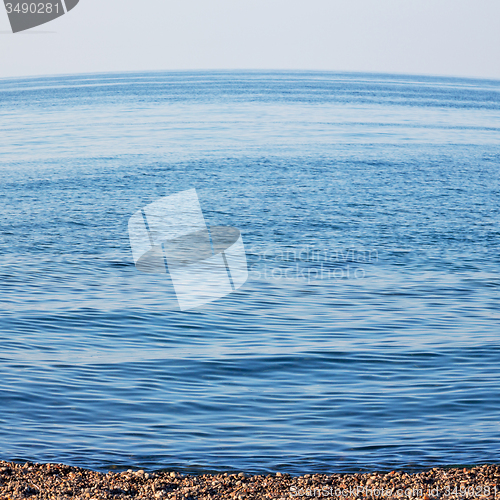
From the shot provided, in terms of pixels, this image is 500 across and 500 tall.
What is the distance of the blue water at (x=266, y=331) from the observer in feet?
30.3

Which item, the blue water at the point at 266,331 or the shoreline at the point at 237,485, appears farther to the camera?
the blue water at the point at 266,331

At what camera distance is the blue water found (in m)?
9.24

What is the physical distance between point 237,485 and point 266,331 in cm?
632

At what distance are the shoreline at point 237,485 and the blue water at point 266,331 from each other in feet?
1.50

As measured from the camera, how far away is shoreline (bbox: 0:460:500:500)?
7266mm

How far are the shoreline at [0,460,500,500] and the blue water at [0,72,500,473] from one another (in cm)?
46

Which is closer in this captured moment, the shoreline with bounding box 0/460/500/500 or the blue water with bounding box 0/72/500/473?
the shoreline with bounding box 0/460/500/500

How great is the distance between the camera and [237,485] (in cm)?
772

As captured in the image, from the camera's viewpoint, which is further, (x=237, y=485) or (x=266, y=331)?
(x=266, y=331)

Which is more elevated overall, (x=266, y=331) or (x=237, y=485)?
(x=237, y=485)

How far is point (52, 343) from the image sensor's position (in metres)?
13.0

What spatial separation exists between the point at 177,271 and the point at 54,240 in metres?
5.44

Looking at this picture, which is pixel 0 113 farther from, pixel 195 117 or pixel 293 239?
pixel 293 239

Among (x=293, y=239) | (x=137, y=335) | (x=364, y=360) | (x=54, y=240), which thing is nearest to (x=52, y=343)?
(x=137, y=335)
